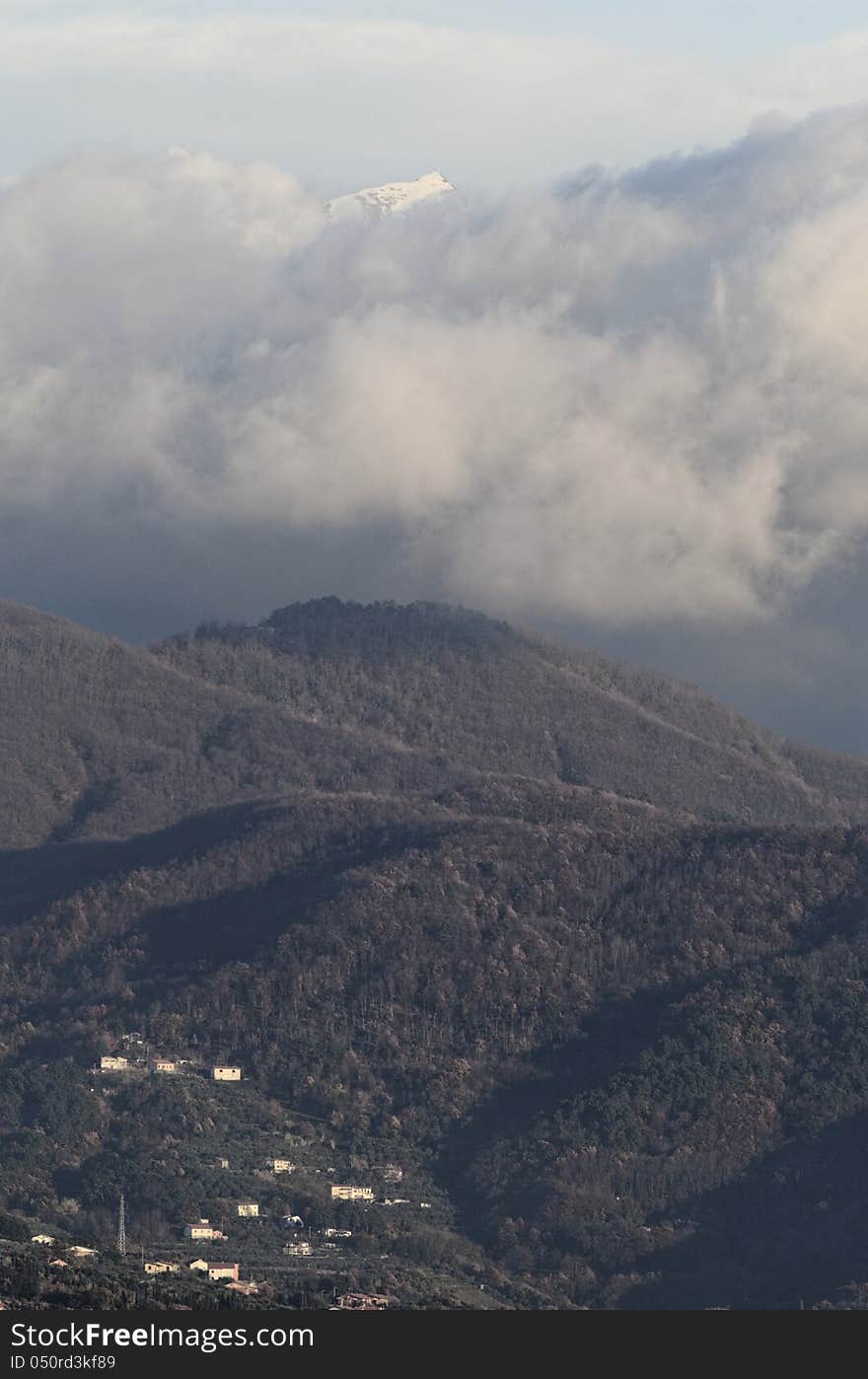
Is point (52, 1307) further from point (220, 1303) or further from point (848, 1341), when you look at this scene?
point (848, 1341)

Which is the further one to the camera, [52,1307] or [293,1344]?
[52,1307]

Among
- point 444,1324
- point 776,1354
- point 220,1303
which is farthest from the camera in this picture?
point 220,1303

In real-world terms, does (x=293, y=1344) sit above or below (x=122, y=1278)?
below

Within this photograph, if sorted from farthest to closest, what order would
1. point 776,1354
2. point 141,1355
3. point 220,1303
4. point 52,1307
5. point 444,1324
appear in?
point 220,1303
point 52,1307
point 444,1324
point 776,1354
point 141,1355

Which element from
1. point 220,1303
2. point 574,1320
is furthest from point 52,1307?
point 574,1320

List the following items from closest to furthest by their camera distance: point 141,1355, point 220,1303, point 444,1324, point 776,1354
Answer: point 141,1355
point 776,1354
point 444,1324
point 220,1303

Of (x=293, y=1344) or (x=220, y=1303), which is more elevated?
(x=220, y=1303)

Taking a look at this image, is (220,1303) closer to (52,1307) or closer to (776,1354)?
(52,1307)

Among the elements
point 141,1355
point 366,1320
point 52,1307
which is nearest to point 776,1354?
point 366,1320

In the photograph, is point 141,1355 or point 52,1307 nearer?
point 141,1355
